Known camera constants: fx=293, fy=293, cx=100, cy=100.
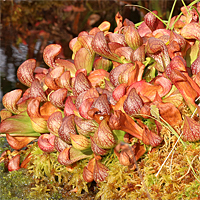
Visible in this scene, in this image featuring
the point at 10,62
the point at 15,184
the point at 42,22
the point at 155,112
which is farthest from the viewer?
the point at 42,22

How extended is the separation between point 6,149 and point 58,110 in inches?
9.1

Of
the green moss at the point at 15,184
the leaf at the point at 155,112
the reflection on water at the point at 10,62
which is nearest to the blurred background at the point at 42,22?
the reflection on water at the point at 10,62

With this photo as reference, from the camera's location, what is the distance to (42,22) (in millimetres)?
2047

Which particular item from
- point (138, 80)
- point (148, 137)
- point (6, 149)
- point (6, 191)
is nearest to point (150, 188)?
point (148, 137)

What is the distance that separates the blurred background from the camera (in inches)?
54.3

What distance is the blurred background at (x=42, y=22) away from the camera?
54.3 inches

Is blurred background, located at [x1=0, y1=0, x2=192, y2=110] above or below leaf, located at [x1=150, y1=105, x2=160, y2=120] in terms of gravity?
below

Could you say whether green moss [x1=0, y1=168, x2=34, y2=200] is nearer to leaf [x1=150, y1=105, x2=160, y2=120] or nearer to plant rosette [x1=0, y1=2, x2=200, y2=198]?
plant rosette [x1=0, y1=2, x2=200, y2=198]

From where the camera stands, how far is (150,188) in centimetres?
48

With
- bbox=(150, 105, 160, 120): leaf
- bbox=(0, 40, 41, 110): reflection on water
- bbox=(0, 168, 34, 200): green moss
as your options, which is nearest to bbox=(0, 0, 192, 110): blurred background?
bbox=(0, 40, 41, 110): reflection on water

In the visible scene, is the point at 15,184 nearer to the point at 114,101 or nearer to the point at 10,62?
the point at 114,101

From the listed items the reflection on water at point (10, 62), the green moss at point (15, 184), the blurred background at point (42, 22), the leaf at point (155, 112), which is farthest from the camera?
the blurred background at point (42, 22)

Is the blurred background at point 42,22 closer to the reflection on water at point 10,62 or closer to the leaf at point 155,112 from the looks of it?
the reflection on water at point 10,62

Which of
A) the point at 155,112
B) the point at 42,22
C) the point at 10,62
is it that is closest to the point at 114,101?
the point at 155,112
